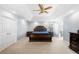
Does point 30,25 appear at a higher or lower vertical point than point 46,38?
higher

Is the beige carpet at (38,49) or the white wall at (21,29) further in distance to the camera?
the white wall at (21,29)

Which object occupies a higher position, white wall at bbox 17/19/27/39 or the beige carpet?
white wall at bbox 17/19/27/39

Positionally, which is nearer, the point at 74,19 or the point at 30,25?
the point at 74,19

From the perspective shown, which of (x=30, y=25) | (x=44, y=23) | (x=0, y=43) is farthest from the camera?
(x=44, y=23)

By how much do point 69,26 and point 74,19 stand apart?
744 millimetres

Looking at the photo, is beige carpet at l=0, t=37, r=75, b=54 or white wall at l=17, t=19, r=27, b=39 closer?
beige carpet at l=0, t=37, r=75, b=54

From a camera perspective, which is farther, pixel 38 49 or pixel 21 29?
pixel 21 29

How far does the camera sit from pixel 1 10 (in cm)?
513

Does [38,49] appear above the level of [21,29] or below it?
below

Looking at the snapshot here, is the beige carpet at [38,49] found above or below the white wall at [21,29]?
below
